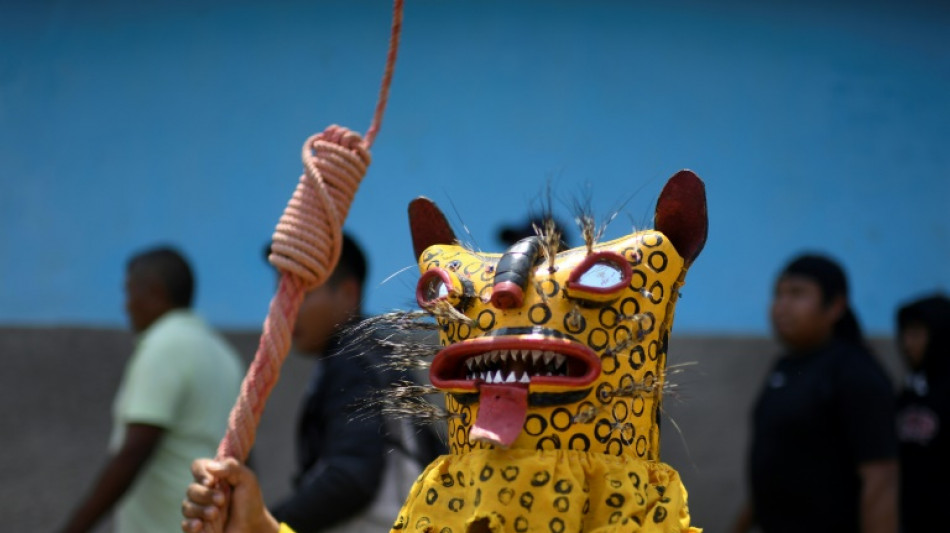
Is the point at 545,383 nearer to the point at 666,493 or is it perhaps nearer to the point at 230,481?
the point at 666,493

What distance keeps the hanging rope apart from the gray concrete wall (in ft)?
11.3

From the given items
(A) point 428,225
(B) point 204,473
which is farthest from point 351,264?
(B) point 204,473

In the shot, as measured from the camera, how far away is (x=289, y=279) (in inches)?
100

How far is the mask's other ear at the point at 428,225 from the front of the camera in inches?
101

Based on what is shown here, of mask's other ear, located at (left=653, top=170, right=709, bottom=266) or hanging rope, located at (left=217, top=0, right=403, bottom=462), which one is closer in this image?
mask's other ear, located at (left=653, top=170, right=709, bottom=266)

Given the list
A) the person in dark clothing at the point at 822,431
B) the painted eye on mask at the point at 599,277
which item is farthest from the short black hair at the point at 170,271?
the painted eye on mask at the point at 599,277

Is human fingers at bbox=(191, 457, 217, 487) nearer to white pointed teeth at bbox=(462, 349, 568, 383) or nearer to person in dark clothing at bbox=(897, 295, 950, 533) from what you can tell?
white pointed teeth at bbox=(462, 349, 568, 383)

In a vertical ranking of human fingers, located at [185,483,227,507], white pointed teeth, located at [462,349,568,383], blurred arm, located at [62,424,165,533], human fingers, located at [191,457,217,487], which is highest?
white pointed teeth, located at [462,349,568,383]

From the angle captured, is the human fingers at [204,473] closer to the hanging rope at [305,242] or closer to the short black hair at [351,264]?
the hanging rope at [305,242]

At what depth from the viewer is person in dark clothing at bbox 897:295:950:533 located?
499cm

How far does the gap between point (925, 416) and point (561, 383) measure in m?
3.28

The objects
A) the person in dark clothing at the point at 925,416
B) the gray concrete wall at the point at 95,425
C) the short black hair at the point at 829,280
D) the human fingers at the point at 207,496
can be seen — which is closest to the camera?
the human fingers at the point at 207,496

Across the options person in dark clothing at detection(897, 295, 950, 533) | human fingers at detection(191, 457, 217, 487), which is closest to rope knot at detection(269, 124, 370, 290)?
human fingers at detection(191, 457, 217, 487)

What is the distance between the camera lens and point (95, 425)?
6.05 m
